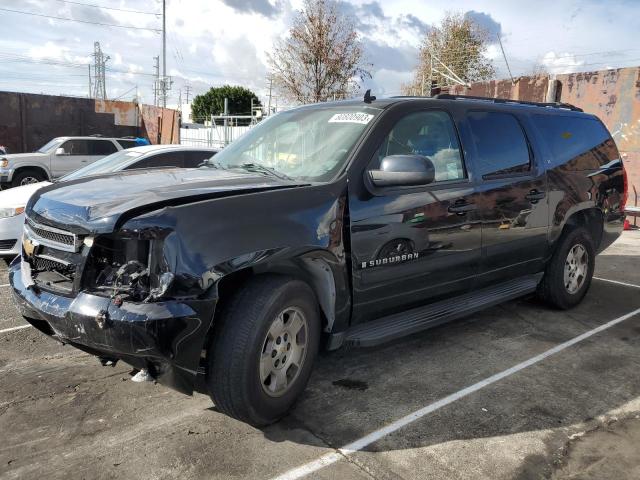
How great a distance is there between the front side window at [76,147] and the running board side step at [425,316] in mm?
13574

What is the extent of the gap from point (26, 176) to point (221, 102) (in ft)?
172

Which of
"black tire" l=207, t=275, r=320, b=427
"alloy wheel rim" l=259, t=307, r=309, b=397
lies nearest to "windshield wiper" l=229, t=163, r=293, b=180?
"black tire" l=207, t=275, r=320, b=427

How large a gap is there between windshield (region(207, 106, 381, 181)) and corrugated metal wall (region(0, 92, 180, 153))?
70.1 ft

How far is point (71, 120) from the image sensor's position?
80.7 feet

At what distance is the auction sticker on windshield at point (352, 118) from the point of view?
3.68 m

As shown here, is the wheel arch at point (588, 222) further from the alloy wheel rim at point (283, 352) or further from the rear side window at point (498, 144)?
the alloy wheel rim at point (283, 352)

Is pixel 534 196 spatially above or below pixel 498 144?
below

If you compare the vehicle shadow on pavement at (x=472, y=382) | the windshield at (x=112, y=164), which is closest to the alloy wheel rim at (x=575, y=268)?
the vehicle shadow on pavement at (x=472, y=382)

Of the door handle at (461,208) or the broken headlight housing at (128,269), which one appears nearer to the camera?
the broken headlight housing at (128,269)

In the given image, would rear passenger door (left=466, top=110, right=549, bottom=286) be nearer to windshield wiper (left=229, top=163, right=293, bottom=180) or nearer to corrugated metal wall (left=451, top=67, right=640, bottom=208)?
windshield wiper (left=229, top=163, right=293, bottom=180)

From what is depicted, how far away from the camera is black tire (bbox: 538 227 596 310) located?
205 inches

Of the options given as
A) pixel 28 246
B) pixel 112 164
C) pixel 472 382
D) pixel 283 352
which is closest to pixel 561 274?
pixel 472 382

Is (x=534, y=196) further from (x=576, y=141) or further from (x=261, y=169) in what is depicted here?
(x=261, y=169)

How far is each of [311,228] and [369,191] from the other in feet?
→ 1.73
